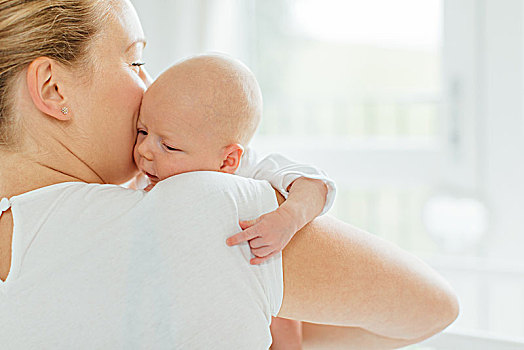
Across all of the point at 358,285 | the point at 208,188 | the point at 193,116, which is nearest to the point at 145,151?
the point at 193,116

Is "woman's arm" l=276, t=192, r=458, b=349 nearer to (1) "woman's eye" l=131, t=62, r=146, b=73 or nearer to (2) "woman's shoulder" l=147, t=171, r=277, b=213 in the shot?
(2) "woman's shoulder" l=147, t=171, r=277, b=213

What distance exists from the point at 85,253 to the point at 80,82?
26 cm

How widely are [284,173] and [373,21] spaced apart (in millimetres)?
1710

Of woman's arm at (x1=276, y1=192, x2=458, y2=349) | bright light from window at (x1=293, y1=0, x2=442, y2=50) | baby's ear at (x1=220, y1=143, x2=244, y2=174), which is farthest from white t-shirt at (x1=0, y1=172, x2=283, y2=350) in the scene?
bright light from window at (x1=293, y1=0, x2=442, y2=50)

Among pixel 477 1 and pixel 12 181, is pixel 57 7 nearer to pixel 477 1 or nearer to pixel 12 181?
pixel 12 181

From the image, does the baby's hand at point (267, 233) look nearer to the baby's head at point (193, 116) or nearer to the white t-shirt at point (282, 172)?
the white t-shirt at point (282, 172)

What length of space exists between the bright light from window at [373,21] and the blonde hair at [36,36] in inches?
68.7

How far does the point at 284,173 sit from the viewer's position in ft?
3.00

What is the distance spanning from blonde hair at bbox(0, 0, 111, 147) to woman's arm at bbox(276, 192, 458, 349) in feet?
1.18

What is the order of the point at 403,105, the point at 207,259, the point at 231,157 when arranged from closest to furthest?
the point at 207,259 → the point at 231,157 → the point at 403,105

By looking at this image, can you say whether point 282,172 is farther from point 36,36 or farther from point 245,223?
point 36,36

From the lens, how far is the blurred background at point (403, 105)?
83.7 inches

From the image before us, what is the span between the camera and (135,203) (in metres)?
0.79

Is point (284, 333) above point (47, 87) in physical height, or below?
below
